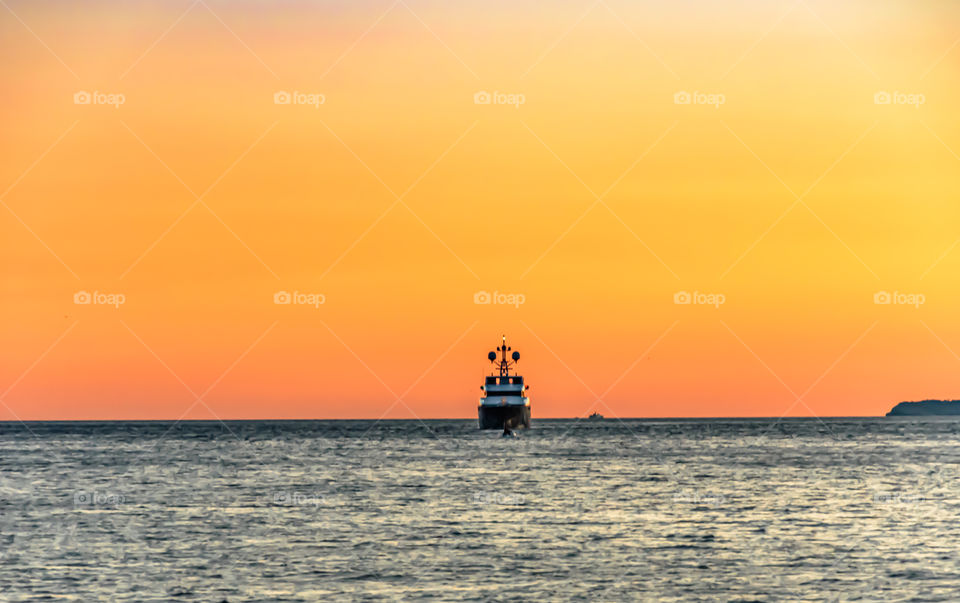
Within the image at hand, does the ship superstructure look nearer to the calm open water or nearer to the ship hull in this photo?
the ship hull

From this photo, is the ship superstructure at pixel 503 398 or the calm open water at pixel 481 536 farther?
the ship superstructure at pixel 503 398

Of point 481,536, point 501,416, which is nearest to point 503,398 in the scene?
point 501,416

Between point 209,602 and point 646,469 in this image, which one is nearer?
point 209,602

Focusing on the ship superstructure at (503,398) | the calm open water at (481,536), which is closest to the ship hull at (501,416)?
the ship superstructure at (503,398)

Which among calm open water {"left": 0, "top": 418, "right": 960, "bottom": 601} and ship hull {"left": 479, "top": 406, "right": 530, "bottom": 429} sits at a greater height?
ship hull {"left": 479, "top": 406, "right": 530, "bottom": 429}

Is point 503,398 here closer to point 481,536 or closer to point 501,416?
point 501,416

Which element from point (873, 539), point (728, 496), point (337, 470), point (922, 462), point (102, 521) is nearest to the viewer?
point (873, 539)

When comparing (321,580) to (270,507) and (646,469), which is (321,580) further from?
(646,469)

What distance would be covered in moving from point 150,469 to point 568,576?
67.0 m

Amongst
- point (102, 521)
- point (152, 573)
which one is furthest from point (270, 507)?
point (152, 573)

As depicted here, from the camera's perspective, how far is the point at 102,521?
49.8m

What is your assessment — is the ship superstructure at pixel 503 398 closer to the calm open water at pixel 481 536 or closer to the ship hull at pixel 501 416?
the ship hull at pixel 501 416

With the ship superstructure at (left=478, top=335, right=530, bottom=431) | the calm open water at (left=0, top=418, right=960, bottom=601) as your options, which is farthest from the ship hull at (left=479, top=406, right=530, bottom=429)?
the calm open water at (left=0, top=418, right=960, bottom=601)

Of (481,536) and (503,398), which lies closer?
(481,536)
